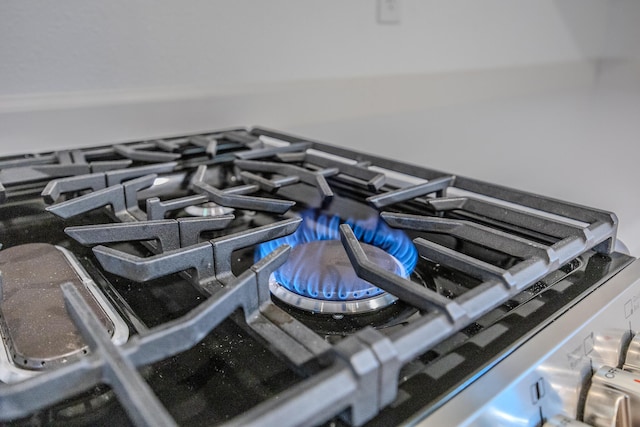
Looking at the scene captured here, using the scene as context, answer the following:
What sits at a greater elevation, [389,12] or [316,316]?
[389,12]

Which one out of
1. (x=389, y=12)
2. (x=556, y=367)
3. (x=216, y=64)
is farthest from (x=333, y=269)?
(x=389, y=12)

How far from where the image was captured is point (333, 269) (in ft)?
1.50

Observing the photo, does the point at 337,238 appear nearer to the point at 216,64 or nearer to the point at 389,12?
the point at 216,64

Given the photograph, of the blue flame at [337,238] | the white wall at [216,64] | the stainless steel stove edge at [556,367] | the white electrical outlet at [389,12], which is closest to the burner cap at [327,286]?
the blue flame at [337,238]

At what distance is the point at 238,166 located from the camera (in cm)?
73

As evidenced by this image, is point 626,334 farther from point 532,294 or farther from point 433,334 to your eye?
point 433,334

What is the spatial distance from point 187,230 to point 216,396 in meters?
0.18

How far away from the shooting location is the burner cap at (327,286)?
0.42 m

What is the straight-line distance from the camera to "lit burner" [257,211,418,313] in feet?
1.40

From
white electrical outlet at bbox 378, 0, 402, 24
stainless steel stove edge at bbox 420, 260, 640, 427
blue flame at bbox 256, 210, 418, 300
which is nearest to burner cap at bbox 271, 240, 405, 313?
blue flame at bbox 256, 210, 418, 300

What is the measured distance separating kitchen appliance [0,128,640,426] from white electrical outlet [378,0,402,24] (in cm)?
67

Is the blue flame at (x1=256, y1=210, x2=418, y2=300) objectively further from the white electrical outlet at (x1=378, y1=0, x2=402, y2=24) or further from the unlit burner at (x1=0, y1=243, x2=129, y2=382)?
the white electrical outlet at (x1=378, y1=0, x2=402, y2=24)

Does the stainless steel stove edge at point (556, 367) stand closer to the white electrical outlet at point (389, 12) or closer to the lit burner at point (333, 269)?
the lit burner at point (333, 269)

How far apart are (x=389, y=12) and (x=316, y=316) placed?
932mm
